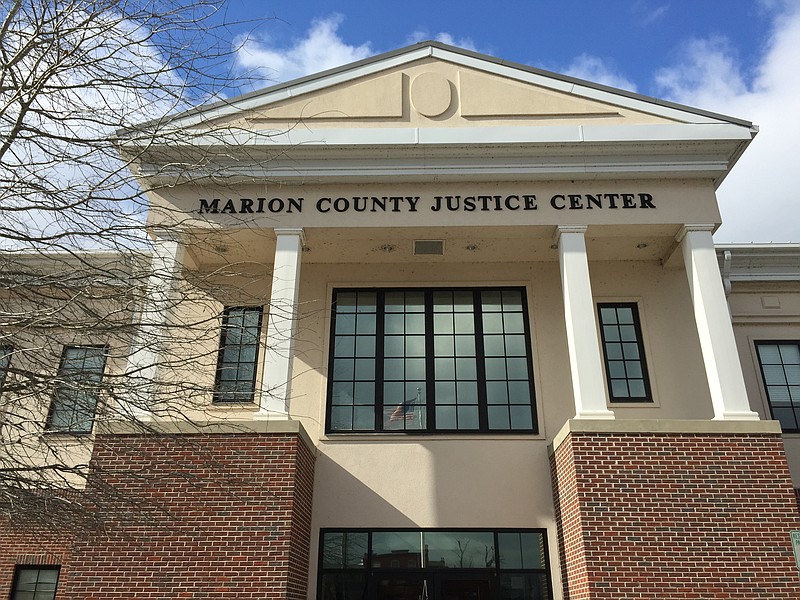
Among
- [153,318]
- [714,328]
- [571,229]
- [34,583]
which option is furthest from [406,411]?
[34,583]

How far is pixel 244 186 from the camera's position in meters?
12.4

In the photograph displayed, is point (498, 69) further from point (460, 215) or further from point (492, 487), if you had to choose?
point (492, 487)

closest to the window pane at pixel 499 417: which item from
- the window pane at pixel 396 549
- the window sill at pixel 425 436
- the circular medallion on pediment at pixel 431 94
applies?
the window sill at pixel 425 436

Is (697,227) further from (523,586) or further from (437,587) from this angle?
(437,587)

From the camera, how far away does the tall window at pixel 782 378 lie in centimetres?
1398

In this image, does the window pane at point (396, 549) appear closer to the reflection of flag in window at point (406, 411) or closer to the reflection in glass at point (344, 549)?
the reflection in glass at point (344, 549)

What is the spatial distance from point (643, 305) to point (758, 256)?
3.22m

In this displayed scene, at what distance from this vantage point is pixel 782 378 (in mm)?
14305

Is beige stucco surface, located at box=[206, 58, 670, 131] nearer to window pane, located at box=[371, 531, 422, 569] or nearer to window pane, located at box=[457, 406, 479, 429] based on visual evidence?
window pane, located at box=[457, 406, 479, 429]

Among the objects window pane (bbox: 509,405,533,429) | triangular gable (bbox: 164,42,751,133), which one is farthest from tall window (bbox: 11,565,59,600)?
window pane (bbox: 509,405,533,429)

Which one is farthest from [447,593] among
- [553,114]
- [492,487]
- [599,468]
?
[553,114]

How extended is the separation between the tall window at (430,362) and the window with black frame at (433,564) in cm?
185

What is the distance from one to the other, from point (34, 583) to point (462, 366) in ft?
27.4

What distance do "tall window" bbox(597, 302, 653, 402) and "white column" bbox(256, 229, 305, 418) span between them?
5.89 m
